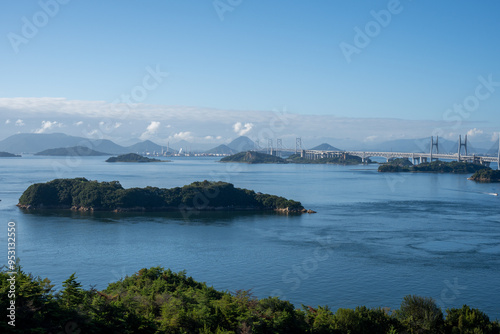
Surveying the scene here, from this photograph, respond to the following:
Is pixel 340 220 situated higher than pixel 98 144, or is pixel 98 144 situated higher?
pixel 98 144

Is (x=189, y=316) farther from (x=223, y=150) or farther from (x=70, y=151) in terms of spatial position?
(x=223, y=150)

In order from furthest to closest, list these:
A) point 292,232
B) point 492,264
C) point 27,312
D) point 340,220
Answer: point 340,220 < point 292,232 < point 492,264 < point 27,312

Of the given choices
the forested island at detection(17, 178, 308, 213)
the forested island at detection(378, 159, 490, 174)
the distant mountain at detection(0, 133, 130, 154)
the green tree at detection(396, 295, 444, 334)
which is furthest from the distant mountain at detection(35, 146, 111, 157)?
the green tree at detection(396, 295, 444, 334)

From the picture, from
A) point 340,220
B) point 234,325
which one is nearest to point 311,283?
point 234,325

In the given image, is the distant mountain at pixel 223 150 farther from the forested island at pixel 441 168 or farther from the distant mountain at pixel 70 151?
the forested island at pixel 441 168

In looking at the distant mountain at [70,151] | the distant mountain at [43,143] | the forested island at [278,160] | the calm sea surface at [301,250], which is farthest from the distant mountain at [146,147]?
the calm sea surface at [301,250]

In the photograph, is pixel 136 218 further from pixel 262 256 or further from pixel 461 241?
pixel 461 241

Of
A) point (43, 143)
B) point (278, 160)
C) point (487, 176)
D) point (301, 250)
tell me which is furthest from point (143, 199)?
point (43, 143)
